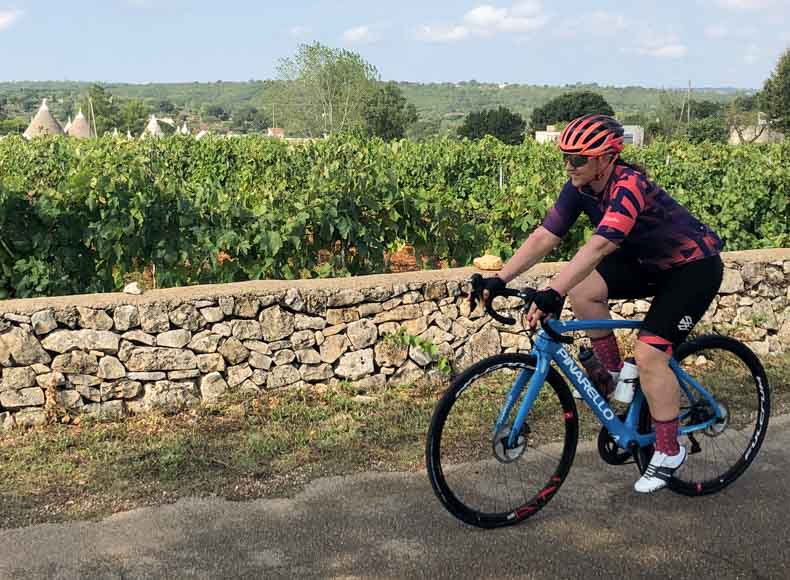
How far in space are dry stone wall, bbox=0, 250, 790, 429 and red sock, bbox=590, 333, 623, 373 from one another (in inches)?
83.2

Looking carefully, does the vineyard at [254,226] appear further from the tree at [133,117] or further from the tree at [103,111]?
the tree at [103,111]

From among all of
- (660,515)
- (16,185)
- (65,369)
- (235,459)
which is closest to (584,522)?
(660,515)

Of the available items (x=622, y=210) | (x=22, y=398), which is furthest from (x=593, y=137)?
(x=22, y=398)

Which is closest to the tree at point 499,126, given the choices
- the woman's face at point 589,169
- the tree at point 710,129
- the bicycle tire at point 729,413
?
the tree at point 710,129

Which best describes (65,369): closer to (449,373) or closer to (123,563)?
(123,563)

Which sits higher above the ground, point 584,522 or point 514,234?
point 514,234

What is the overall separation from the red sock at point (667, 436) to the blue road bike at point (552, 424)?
12 cm

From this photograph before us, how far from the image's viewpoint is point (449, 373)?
6555mm

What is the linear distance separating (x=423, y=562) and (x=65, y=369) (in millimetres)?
2889

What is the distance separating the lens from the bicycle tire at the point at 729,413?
15.4ft

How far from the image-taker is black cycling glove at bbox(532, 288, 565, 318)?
12.6 feet

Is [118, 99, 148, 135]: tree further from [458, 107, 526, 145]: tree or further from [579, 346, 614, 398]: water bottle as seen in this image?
[579, 346, 614, 398]: water bottle

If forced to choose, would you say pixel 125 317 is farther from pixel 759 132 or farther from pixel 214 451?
pixel 759 132

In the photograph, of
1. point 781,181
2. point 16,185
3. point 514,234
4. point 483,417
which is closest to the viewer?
point 483,417
